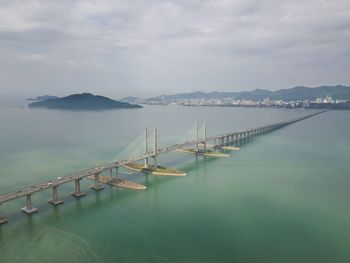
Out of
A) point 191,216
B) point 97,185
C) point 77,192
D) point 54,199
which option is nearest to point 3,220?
point 54,199

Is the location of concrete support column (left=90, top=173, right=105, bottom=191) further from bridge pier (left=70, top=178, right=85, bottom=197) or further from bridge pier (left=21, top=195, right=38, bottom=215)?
bridge pier (left=21, top=195, right=38, bottom=215)

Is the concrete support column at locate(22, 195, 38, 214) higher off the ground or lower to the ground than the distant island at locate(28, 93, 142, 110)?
lower

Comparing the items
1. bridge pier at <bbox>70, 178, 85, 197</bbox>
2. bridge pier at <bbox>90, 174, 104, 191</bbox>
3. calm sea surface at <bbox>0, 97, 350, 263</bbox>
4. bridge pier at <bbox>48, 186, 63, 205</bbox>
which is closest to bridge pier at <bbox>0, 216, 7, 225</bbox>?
calm sea surface at <bbox>0, 97, 350, 263</bbox>

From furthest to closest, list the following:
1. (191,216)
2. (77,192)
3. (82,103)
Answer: (82,103), (77,192), (191,216)

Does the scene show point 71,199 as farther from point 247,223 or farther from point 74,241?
point 247,223

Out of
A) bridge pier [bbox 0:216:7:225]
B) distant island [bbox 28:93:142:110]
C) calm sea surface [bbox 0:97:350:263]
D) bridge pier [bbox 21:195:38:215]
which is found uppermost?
distant island [bbox 28:93:142:110]

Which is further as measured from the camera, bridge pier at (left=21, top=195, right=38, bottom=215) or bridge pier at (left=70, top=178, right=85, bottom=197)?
bridge pier at (left=70, top=178, right=85, bottom=197)

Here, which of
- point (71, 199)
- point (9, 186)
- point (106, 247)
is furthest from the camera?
point (9, 186)

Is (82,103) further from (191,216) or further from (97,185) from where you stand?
(191,216)

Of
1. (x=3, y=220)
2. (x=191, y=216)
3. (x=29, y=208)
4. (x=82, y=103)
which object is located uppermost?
(x=82, y=103)

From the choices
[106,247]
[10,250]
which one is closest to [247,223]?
Result: [106,247]

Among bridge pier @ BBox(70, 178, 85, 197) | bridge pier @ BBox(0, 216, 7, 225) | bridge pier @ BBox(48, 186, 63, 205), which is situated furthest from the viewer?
bridge pier @ BBox(70, 178, 85, 197)
